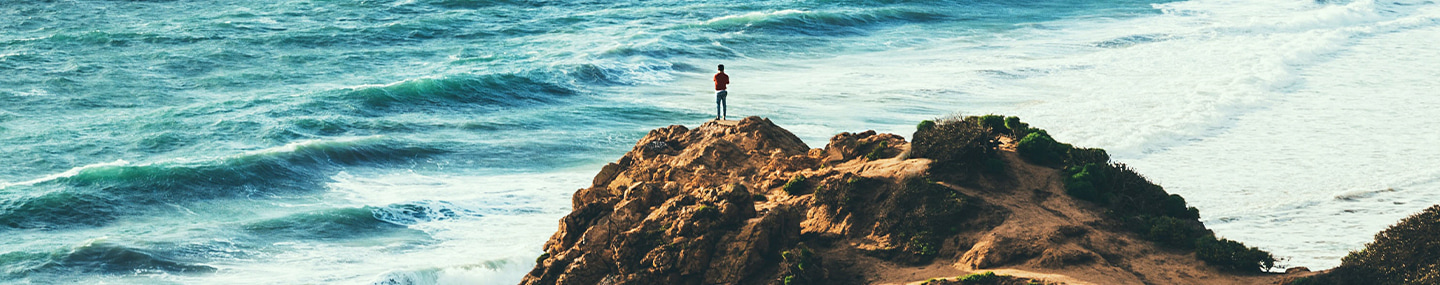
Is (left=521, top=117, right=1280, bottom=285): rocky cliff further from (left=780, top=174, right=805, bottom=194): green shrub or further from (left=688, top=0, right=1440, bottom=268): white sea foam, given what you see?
(left=688, top=0, right=1440, bottom=268): white sea foam

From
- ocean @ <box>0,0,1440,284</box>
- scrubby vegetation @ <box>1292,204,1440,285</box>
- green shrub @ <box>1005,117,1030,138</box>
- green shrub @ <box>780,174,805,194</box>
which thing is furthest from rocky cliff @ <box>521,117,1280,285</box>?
ocean @ <box>0,0,1440,284</box>

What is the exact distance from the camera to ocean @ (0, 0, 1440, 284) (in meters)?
23.9

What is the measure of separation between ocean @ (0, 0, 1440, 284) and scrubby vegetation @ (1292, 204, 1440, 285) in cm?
750

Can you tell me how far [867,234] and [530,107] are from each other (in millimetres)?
22099

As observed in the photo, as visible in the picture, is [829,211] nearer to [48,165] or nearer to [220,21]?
[48,165]

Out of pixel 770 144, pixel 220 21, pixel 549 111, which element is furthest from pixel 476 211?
pixel 220 21

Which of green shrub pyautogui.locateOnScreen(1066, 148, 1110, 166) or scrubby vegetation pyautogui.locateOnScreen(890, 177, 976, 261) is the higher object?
green shrub pyautogui.locateOnScreen(1066, 148, 1110, 166)

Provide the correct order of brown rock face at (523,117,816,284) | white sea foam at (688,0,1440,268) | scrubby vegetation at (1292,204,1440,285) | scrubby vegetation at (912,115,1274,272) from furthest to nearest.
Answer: white sea foam at (688,0,1440,268)
scrubby vegetation at (912,115,1274,272)
brown rock face at (523,117,816,284)
scrubby vegetation at (1292,204,1440,285)

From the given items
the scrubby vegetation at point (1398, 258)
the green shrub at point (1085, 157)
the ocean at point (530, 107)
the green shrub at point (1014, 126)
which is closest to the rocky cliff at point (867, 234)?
the green shrub at point (1085, 157)

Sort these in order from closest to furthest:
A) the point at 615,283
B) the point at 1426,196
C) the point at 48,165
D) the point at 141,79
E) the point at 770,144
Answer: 1. the point at 615,283
2. the point at 770,144
3. the point at 1426,196
4. the point at 48,165
5. the point at 141,79

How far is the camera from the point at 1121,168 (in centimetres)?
1883

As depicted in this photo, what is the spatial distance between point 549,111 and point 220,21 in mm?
22692

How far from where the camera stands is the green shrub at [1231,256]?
15930 millimetres

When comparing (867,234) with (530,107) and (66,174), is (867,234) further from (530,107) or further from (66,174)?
(530,107)
